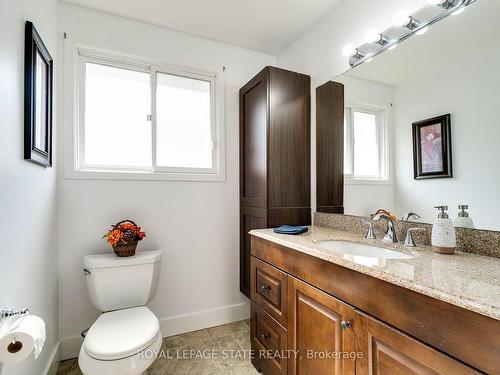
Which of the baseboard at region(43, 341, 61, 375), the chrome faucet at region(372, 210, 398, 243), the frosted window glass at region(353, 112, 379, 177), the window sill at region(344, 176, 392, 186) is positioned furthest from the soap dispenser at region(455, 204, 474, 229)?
the baseboard at region(43, 341, 61, 375)

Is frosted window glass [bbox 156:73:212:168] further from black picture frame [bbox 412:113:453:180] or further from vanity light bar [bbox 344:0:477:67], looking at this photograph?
black picture frame [bbox 412:113:453:180]

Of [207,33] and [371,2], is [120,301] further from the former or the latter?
[371,2]

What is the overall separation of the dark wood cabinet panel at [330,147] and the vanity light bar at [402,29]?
23 centimetres

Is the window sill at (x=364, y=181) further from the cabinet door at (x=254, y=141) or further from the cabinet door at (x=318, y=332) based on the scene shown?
the cabinet door at (x=318, y=332)

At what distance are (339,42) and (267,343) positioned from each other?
6.85 ft

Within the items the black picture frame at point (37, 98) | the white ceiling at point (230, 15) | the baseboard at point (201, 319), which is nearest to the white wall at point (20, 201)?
the black picture frame at point (37, 98)

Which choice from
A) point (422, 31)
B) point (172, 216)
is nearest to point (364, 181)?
point (422, 31)

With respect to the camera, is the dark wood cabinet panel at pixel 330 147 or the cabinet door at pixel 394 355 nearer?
the cabinet door at pixel 394 355

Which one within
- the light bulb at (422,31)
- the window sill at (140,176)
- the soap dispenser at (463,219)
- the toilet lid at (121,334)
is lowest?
the toilet lid at (121,334)

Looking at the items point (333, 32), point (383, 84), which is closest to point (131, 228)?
point (383, 84)

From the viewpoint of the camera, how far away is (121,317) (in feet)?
5.11

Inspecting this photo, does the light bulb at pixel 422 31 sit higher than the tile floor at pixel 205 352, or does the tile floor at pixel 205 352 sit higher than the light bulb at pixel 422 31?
the light bulb at pixel 422 31

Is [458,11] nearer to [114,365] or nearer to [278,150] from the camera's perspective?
[278,150]

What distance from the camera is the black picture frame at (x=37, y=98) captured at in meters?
1.23
